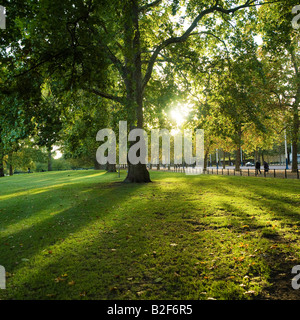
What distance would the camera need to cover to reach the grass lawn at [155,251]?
4098 mm

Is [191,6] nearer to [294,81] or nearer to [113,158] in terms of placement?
[294,81]

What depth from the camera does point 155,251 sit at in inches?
222

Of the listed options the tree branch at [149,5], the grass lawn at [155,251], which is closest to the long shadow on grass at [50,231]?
the grass lawn at [155,251]

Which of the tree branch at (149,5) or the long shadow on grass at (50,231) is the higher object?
the tree branch at (149,5)

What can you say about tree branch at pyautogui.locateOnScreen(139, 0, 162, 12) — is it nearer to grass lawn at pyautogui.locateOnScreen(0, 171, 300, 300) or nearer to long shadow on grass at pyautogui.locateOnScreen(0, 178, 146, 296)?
long shadow on grass at pyautogui.locateOnScreen(0, 178, 146, 296)

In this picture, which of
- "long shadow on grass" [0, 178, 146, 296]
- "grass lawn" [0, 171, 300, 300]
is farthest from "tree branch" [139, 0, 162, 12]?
"grass lawn" [0, 171, 300, 300]

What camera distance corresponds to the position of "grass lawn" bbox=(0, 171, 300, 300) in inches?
161

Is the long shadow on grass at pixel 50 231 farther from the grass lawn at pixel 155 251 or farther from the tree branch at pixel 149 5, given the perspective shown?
the tree branch at pixel 149 5

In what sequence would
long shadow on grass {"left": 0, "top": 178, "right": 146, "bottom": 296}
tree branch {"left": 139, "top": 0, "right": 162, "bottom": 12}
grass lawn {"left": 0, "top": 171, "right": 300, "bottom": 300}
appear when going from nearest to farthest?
grass lawn {"left": 0, "top": 171, "right": 300, "bottom": 300}
long shadow on grass {"left": 0, "top": 178, "right": 146, "bottom": 296}
tree branch {"left": 139, "top": 0, "right": 162, "bottom": 12}

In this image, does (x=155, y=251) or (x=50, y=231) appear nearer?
(x=155, y=251)

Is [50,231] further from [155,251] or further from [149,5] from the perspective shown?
[149,5]

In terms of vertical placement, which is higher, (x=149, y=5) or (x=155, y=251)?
(x=149, y=5)

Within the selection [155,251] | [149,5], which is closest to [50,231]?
[155,251]

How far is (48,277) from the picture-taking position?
180 inches
